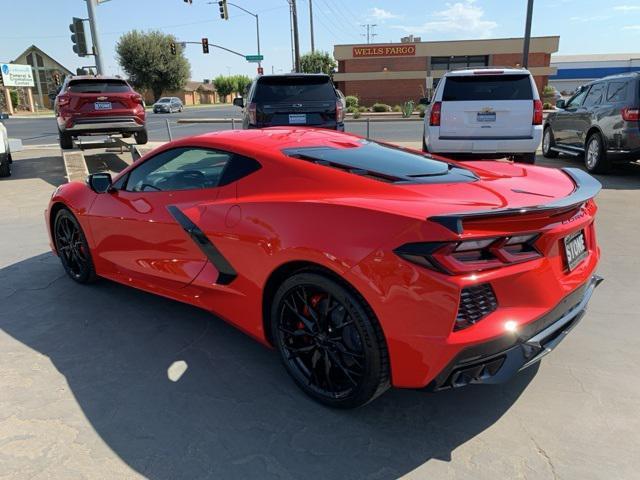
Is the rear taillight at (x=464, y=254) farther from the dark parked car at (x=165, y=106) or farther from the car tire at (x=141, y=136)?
the dark parked car at (x=165, y=106)

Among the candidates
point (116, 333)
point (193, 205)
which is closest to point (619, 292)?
point (193, 205)

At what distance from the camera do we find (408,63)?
50.5 meters

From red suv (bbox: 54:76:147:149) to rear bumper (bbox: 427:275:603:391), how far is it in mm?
11027

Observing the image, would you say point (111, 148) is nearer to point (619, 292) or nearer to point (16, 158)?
point (16, 158)

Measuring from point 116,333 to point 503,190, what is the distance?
2759 millimetres

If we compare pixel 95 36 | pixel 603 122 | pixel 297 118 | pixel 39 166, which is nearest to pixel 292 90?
pixel 297 118

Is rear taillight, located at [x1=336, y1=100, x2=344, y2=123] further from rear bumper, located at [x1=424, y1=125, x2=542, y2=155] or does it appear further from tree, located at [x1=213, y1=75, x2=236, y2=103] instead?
tree, located at [x1=213, y1=75, x2=236, y2=103]

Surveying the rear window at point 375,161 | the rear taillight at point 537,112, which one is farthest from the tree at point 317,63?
the rear window at point 375,161

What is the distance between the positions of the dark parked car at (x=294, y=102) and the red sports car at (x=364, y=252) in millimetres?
5794

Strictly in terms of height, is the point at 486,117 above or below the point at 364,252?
above

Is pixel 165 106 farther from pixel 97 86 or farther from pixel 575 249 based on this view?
pixel 575 249

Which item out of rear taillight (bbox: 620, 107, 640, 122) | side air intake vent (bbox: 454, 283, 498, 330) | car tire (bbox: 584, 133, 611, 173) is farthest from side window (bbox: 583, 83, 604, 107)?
side air intake vent (bbox: 454, 283, 498, 330)

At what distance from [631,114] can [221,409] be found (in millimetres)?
8746

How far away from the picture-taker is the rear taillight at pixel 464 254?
2.20m
